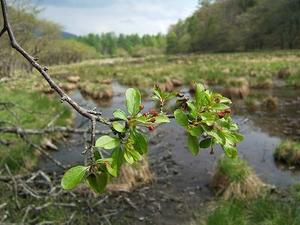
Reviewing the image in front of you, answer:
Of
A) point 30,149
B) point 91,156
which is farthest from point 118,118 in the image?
point 30,149

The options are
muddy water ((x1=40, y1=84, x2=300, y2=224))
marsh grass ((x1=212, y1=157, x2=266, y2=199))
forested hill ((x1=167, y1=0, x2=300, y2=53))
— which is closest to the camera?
muddy water ((x1=40, y1=84, x2=300, y2=224))

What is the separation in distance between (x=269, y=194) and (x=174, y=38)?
91850 millimetres

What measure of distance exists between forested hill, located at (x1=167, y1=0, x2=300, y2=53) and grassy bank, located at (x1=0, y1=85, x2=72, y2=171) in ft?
150

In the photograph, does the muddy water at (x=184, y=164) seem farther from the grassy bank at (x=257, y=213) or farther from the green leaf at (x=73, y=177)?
the green leaf at (x=73, y=177)

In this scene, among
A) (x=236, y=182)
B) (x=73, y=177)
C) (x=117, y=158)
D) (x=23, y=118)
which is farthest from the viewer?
(x=23, y=118)

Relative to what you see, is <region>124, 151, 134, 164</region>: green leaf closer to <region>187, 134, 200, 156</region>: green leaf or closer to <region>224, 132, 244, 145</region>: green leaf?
<region>187, 134, 200, 156</region>: green leaf

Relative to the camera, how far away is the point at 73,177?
40.9 inches

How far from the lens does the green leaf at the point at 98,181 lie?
1109 mm

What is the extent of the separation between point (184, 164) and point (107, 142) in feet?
30.3

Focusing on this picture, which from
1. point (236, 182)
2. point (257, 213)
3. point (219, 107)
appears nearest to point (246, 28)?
point (236, 182)

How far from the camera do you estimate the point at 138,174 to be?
356 inches

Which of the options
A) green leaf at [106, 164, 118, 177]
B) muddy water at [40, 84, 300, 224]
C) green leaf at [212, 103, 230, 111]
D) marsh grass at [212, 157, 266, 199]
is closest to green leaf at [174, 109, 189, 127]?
green leaf at [212, 103, 230, 111]

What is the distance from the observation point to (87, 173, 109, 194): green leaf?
111cm

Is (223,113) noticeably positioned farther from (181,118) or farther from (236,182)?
(236,182)
